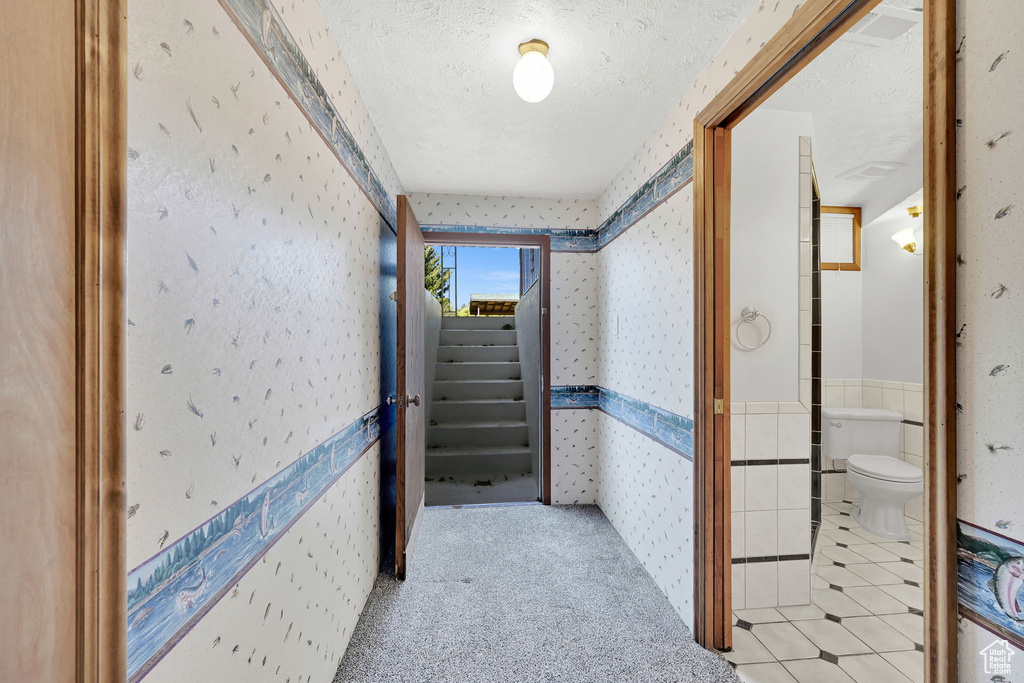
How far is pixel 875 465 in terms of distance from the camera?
2848 mm

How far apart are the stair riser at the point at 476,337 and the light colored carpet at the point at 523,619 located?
9.53 ft

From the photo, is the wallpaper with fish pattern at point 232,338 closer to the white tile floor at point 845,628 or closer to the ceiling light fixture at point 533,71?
the ceiling light fixture at point 533,71

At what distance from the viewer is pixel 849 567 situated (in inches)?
95.0

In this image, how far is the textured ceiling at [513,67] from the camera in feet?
4.91

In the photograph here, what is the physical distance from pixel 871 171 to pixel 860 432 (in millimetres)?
1744

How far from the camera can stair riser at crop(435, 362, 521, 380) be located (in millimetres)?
4957

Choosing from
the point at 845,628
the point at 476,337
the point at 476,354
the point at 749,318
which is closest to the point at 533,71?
the point at 749,318

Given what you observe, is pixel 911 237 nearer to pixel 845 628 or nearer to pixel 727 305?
pixel 727 305

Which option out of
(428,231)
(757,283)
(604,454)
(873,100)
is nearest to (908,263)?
(873,100)

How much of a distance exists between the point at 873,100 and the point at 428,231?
8.31 feet

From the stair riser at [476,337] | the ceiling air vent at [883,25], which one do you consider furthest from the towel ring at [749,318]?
the stair riser at [476,337]

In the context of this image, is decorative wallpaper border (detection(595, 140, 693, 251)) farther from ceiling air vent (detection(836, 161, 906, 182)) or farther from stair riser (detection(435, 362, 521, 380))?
stair riser (detection(435, 362, 521, 380))

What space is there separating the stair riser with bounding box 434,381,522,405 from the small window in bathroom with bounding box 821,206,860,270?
2884mm

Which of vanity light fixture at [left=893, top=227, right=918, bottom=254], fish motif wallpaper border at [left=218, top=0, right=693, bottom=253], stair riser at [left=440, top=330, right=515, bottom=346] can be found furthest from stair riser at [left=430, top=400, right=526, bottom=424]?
vanity light fixture at [left=893, top=227, right=918, bottom=254]
